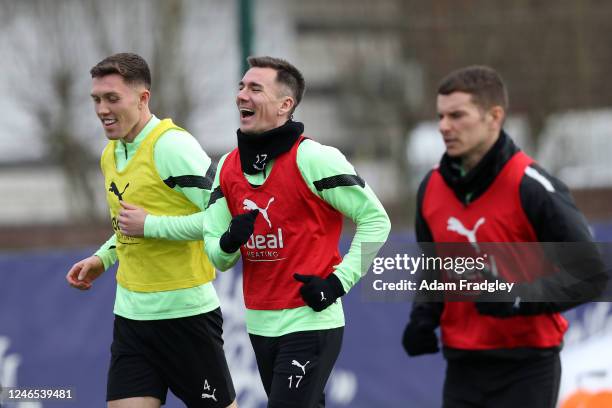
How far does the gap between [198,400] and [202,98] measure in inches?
349

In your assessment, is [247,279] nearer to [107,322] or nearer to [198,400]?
[198,400]

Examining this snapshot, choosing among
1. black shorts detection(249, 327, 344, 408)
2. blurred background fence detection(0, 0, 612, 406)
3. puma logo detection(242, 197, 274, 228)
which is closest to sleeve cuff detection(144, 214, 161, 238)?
puma logo detection(242, 197, 274, 228)

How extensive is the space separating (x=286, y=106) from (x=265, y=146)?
24cm

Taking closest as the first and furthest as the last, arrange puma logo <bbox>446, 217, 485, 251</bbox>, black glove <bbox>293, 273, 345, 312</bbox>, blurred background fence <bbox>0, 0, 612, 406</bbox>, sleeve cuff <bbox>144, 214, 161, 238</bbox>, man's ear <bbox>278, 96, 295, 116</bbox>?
black glove <bbox>293, 273, 345, 312</bbox>
puma logo <bbox>446, 217, 485, 251</bbox>
man's ear <bbox>278, 96, 295, 116</bbox>
sleeve cuff <bbox>144, 214, 161, 238</bbox>
blurred background fence <bbox>0, 0, 612, 406</bbox>

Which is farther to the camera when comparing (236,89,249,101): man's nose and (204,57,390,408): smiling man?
(236,89,249,101): man's nose

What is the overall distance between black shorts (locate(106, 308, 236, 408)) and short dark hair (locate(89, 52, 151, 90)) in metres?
1.22

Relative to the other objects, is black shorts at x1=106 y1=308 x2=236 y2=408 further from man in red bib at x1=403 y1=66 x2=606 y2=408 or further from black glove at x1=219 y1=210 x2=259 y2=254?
man in red bib at x1=403 y1=66 x2=606 y2=408

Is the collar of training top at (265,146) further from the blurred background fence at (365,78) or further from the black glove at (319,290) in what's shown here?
the blurred background fence at (365,78)

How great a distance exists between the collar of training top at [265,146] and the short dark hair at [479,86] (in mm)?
749

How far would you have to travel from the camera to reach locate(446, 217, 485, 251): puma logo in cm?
525

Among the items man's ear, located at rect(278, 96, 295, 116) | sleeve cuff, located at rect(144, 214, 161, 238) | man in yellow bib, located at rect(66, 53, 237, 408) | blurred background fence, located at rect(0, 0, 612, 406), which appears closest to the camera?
Answer: man's ear, located at rect(278, 96, 295, 116)

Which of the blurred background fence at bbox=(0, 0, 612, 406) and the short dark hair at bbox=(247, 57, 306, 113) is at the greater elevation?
the blurred background fence at bbox=(0, 0, 612, 406)

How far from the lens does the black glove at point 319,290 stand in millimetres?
5020

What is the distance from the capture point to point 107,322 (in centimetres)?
880
